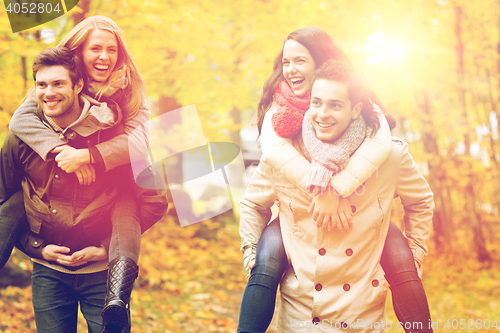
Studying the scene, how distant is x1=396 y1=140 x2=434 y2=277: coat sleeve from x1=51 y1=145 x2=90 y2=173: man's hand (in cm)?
162

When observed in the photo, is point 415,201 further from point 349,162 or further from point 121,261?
point 121,261

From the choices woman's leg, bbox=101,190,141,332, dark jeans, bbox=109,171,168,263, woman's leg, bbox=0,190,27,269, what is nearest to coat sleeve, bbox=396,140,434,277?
dark jeans, bbox=109,171,168,263

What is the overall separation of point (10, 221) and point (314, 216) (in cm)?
153

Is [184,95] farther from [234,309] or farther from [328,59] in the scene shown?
Result: [328,59]

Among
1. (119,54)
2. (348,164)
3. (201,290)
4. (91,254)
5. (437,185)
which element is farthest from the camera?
(437,185)

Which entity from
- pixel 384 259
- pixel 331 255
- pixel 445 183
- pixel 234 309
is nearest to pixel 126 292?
pixel 331 255

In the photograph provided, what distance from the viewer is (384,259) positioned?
2160 millimetres

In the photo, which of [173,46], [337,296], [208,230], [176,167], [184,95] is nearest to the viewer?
[337,296]

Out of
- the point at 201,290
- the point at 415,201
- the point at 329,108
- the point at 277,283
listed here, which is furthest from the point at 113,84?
the point at 201,290

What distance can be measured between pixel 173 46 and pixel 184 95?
0.67 meters

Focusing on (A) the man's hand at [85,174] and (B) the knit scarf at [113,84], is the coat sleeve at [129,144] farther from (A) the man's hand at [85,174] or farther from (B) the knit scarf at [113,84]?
(B) the knit scarf at [113,84]

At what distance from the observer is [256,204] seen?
7.48 ft

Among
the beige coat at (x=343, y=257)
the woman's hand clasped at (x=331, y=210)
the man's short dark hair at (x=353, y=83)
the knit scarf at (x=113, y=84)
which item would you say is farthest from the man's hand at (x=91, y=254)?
the man's short dark hair at (x=353, y=83)

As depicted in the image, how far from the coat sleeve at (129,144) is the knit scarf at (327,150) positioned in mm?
856
